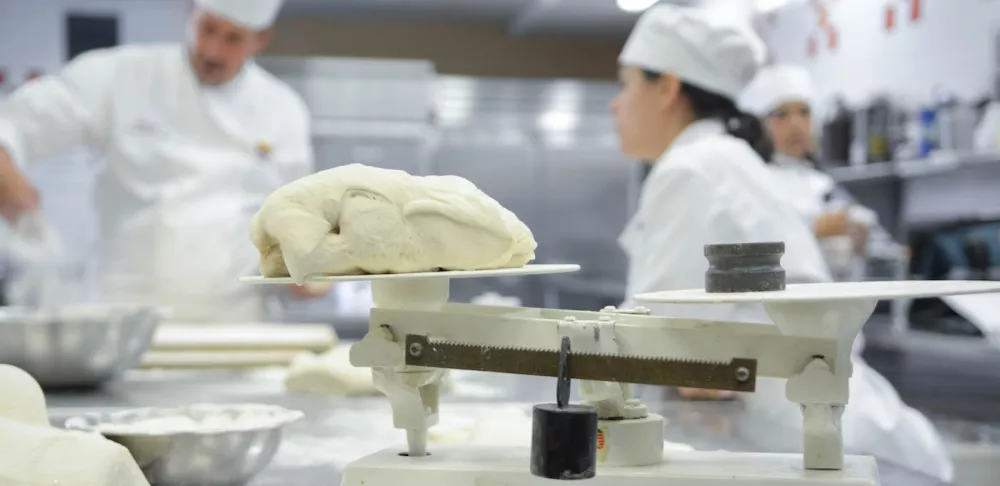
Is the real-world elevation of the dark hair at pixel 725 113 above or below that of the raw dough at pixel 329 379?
above

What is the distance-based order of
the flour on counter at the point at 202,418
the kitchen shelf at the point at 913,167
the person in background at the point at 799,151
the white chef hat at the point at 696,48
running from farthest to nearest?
the person in background at the point at 799,151 < the kitchen shelf at the point at 913,167 < the white chef hat at the point at 696,48 < the flour on counter at the point at 202,418

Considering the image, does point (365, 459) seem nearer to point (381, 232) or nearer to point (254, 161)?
point (381, 232)

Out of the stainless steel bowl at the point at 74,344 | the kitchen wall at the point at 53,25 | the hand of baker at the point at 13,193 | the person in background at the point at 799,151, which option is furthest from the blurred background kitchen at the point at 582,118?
the stainless steel bowl at the point at 74,344

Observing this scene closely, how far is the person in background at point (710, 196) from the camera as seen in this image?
6.01 ft

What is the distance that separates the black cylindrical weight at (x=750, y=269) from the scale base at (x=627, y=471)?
6.1 inches

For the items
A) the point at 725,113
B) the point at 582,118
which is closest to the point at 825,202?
the point at 582,118

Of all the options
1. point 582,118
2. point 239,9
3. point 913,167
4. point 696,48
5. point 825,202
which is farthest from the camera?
point 582,118

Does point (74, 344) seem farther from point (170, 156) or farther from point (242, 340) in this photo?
point (170, 156)

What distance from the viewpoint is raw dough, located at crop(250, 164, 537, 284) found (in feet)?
2.48

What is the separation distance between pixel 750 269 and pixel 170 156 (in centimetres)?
306

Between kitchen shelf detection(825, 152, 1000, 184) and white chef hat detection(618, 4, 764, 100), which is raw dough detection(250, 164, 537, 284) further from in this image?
kitchen shelf detection(825, 152, 1000, 184)

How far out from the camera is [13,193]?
2646 mm

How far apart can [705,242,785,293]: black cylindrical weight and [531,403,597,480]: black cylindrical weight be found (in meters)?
0.15

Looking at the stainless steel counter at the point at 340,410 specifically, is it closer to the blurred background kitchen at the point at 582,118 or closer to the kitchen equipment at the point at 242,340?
the kitchen equipment at the point at 242,340
